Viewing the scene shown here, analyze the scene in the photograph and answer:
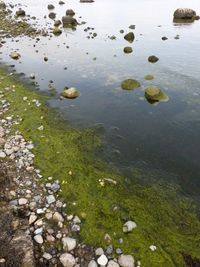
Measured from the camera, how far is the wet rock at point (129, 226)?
341 inches

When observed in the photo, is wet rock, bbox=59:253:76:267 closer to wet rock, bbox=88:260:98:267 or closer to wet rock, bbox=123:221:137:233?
wet rock, bbox=88:260:98:267

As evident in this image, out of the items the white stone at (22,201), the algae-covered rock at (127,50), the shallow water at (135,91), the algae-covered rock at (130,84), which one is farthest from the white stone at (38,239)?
the algae-covered rock at (127,50)

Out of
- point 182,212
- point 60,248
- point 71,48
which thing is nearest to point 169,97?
point 182,212

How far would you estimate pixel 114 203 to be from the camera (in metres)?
9.71

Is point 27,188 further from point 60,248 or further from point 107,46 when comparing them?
point 107,46

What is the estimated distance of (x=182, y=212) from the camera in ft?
31.7

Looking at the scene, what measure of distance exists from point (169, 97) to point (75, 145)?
28.0 feet

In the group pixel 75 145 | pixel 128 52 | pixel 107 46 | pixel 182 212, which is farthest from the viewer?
pixel 107 46

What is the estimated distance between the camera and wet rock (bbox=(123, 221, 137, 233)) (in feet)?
28.4

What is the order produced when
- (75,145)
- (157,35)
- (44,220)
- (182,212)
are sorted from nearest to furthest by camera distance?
(44,220), (182,212), (75,145), (157,35)

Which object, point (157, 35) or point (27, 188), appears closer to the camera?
point (27, 188)

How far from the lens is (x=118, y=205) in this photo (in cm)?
966

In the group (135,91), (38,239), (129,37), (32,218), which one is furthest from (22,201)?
(129,37)

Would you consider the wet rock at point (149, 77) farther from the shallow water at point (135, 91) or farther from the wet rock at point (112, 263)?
the wet rock at point (112, 263)
